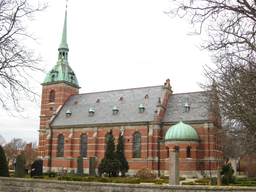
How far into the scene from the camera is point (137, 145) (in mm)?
39812

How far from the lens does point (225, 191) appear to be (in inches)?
460

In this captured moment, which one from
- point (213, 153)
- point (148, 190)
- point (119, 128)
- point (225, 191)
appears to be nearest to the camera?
point (225, 191)

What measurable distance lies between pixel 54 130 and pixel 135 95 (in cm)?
1509

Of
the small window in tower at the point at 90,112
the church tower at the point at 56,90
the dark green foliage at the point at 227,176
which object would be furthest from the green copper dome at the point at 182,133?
the church tower at the point at 56,90

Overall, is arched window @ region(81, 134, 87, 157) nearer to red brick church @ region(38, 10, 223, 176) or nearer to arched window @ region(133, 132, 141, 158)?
red brick church @ region(38, 10, 223, 176)

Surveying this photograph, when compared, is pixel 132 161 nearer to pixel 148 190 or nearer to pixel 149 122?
pixel 149 122

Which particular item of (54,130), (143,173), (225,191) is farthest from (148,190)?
(54,130)

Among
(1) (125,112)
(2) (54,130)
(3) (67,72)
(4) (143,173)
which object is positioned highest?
(3) (67,72)

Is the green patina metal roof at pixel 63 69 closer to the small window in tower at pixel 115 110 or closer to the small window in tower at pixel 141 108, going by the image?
the small window in tower at pixel 115 110

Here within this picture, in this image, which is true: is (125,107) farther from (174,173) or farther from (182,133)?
(174,173)

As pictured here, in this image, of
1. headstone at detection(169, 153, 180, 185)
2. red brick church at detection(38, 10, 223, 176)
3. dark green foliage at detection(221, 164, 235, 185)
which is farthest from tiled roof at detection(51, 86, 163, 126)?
headstone at detection(169, 153, 180, 185)

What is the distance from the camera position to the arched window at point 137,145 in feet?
130

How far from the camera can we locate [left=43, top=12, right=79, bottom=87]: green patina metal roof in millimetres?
50750

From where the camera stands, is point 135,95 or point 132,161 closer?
point 132,161
